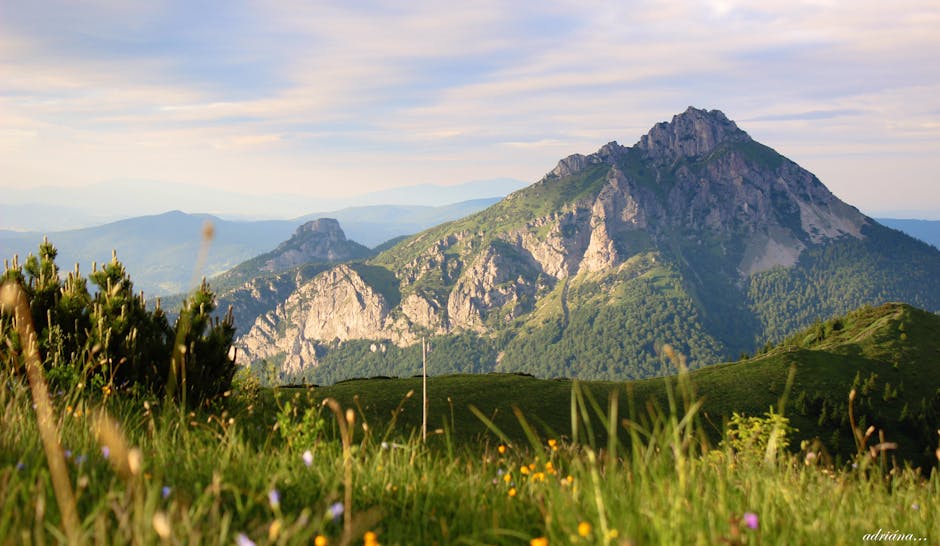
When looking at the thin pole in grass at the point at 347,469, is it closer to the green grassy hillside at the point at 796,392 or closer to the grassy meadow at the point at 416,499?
the grassy meadow at the point at 416,499

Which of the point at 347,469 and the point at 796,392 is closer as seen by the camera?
the point at 347,469

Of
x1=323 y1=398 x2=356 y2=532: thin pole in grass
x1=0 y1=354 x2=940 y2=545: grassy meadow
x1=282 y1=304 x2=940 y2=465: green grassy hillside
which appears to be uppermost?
x1=323 y1=398 x2=356 y2=532: thin pole in grass

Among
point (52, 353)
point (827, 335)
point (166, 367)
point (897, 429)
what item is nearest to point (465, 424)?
point (166, 367)

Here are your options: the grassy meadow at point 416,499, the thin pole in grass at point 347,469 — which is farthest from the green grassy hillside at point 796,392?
the thin pole in grass at point 347,469

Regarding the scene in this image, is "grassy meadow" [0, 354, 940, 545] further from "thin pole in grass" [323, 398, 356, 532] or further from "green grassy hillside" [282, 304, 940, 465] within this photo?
"green grassy hillside" [282, 304, 940, 465]

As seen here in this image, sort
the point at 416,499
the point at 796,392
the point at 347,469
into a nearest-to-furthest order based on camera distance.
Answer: the point at 347,469, the point at 416,499, the point at 796,392

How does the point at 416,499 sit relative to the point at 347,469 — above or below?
below

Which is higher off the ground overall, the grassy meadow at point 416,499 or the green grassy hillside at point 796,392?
the grassy meadow at point 416,499

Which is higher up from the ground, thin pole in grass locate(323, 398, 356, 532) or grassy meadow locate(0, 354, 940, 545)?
thin pole in grass locate(323, 398, 356, 532)

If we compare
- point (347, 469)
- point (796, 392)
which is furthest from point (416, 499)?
point (796, 392)

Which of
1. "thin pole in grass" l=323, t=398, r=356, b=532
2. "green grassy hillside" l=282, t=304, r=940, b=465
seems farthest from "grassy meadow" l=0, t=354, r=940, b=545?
"green grassy hillside" l=282, t=304, r=940, b=465

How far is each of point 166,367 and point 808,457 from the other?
15439 mm

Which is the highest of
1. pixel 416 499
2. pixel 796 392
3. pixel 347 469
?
pixel 347 469

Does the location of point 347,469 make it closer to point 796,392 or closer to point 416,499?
point 416,499
